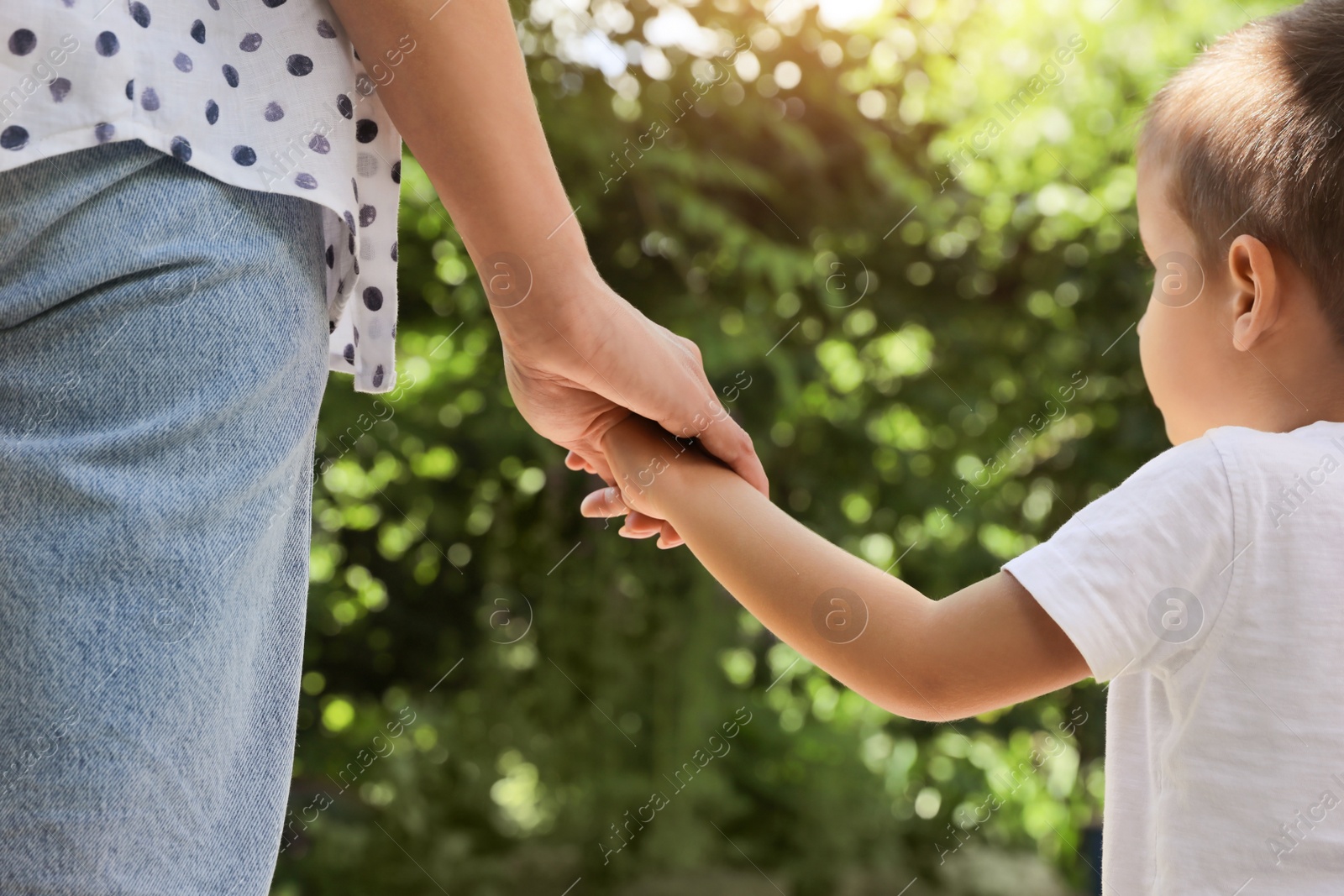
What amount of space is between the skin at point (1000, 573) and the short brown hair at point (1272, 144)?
0.02 meters

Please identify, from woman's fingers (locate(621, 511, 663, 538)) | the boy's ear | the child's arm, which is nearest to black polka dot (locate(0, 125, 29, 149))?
the child's arm

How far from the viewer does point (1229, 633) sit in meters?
0.74

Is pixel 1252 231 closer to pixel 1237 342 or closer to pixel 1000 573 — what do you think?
pixel 1237 342

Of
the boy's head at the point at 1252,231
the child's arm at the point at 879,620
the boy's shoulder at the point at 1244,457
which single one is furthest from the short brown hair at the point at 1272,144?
the child's arm at the point at 879,620

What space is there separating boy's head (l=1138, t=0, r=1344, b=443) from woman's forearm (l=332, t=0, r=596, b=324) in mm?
490

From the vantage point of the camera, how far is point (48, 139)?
51 cm

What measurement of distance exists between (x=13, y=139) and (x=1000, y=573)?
24.0 inches

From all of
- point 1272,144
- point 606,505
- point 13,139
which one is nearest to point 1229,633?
point 1272,144

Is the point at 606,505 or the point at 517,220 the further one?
the point at 606,505

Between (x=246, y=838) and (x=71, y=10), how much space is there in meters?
0.41

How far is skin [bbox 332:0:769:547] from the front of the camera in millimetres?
652

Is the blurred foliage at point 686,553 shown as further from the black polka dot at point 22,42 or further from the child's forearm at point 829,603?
the black polka dot at point 22,42

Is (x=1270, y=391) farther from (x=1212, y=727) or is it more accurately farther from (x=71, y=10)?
(x=71, y=10)

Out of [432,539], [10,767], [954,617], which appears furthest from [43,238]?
[432,539]
